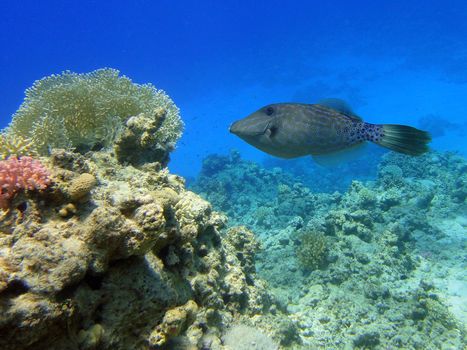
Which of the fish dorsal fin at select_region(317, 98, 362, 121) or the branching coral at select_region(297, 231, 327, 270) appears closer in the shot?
the fish dorsal fin at select_region(317, 98, 362, 121)

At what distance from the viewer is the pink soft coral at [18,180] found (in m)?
1.99

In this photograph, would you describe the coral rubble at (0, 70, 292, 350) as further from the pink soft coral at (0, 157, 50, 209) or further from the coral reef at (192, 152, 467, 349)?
the coral reef at (192, 152, 467, 349)

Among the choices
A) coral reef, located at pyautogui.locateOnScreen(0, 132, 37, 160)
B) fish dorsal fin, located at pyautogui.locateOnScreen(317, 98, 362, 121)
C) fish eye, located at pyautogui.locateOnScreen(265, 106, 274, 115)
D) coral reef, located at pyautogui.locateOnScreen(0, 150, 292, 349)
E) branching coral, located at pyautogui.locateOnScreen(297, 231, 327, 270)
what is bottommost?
coral reef, located at pyautogui.locateOnScreen(0, 150, 292, 349)

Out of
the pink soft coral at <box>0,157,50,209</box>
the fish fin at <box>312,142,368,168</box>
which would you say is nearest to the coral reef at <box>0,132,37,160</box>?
the pink soft coral at <box>0,157,50,209</box>

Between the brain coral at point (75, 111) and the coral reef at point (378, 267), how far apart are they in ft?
11.0

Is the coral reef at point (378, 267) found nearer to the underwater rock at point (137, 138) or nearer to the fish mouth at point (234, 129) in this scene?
the fish mouth at point (234, 129)

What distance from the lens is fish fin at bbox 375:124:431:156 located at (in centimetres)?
367

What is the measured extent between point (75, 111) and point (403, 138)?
13.9 feet

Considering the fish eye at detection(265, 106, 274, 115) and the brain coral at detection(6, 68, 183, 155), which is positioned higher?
the fish eye at detection(265, 106, 274, 115)

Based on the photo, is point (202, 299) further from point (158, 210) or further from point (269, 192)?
point (269, 192)

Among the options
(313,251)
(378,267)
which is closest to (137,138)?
(313,251)

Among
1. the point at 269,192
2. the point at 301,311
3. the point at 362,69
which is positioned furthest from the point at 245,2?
the point at 301,311

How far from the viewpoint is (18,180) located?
6.53 feet


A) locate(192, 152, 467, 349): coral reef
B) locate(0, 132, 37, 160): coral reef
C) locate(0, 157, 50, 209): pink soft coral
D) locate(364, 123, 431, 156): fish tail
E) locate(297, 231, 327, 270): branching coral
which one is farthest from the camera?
locate(297, 231, 327, 270): branching coral
